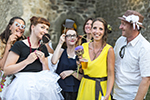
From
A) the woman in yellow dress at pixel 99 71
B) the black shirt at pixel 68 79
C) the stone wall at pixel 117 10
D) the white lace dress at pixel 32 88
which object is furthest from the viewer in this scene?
the stone wall at pixel 117 10

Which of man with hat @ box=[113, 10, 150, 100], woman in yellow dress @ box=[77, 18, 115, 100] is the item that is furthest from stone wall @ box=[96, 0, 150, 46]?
woman in yellow dress @ box=[77, 18, 115, 100]

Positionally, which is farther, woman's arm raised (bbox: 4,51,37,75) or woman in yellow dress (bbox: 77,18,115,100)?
woman in yellow dress (bbox: 77,18,115,100)

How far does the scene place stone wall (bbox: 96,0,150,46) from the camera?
5.23m

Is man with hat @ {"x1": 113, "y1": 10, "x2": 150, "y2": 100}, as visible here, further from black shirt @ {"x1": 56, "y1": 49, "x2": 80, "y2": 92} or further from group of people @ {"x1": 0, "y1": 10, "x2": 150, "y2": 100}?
black shirt @ {"x1": 56, "y1": 49, "x2": 80, "y2": 92}

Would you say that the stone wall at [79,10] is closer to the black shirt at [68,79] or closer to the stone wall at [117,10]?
the stone wall at [117,10]

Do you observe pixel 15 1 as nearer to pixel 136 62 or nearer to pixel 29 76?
pixel 29 76

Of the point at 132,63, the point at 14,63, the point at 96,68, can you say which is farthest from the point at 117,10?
the point at 14,63

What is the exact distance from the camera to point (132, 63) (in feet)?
7.02

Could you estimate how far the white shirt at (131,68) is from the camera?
81.0 inches

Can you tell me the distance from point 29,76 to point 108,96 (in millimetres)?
1166

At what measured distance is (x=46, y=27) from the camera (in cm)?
238

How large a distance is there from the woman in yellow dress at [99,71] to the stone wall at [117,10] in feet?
11.6

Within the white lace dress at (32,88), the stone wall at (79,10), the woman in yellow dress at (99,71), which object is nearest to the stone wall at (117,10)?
the stone wall at (79,10)

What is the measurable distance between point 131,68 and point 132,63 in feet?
0.25
